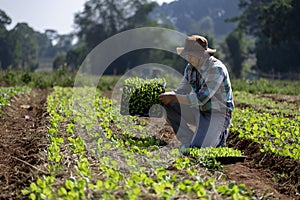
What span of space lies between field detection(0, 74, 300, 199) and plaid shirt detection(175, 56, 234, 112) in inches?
24.6

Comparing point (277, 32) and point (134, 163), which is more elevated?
point (277, 32)

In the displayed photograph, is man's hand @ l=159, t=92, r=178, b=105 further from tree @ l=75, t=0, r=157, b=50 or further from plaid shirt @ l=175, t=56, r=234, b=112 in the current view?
tree @ l=75, t=0, r=157, b=50

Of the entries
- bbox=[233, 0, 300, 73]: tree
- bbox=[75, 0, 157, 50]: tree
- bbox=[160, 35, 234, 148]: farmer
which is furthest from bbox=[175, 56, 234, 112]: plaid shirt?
bbox=[75, 0, 157, 50]: tree

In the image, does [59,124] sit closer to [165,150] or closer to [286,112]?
[165,150]

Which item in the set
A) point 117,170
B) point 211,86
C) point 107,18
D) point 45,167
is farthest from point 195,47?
point 107,18

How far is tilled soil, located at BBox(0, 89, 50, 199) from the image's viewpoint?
12.5 ft

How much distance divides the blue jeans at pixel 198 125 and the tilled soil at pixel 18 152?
1.78 meters

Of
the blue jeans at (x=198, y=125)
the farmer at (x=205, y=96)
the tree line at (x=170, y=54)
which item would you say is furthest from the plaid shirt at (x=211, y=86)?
the tree line at (x=170, y=54)

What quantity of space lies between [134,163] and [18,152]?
6.05 feet

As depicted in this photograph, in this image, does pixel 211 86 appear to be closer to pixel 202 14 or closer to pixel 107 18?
pixel 107 18

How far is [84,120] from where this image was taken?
20.6 feet

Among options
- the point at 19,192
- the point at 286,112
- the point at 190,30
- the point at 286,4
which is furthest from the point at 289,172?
the point at 190,30

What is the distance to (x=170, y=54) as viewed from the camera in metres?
48.6

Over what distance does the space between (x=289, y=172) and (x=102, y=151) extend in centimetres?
211
